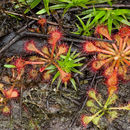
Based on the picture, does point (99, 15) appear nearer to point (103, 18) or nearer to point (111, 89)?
point (103, 18)

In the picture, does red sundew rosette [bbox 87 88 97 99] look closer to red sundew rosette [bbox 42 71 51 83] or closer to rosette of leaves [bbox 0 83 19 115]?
red sundew rosette [bbox 42 71 51 83]

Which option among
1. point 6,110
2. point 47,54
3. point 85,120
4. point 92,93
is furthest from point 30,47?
point 85,120

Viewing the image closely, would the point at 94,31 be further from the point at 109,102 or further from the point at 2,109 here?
the point at 2,109

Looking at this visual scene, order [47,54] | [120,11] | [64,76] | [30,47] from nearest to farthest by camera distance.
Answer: [120,11] < [64,76] < [30,47] < [47,54]

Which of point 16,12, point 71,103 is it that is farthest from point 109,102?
point 16,12

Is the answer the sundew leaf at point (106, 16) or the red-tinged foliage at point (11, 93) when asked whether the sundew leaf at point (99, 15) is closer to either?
the sundew leaf at point (106, 16)
